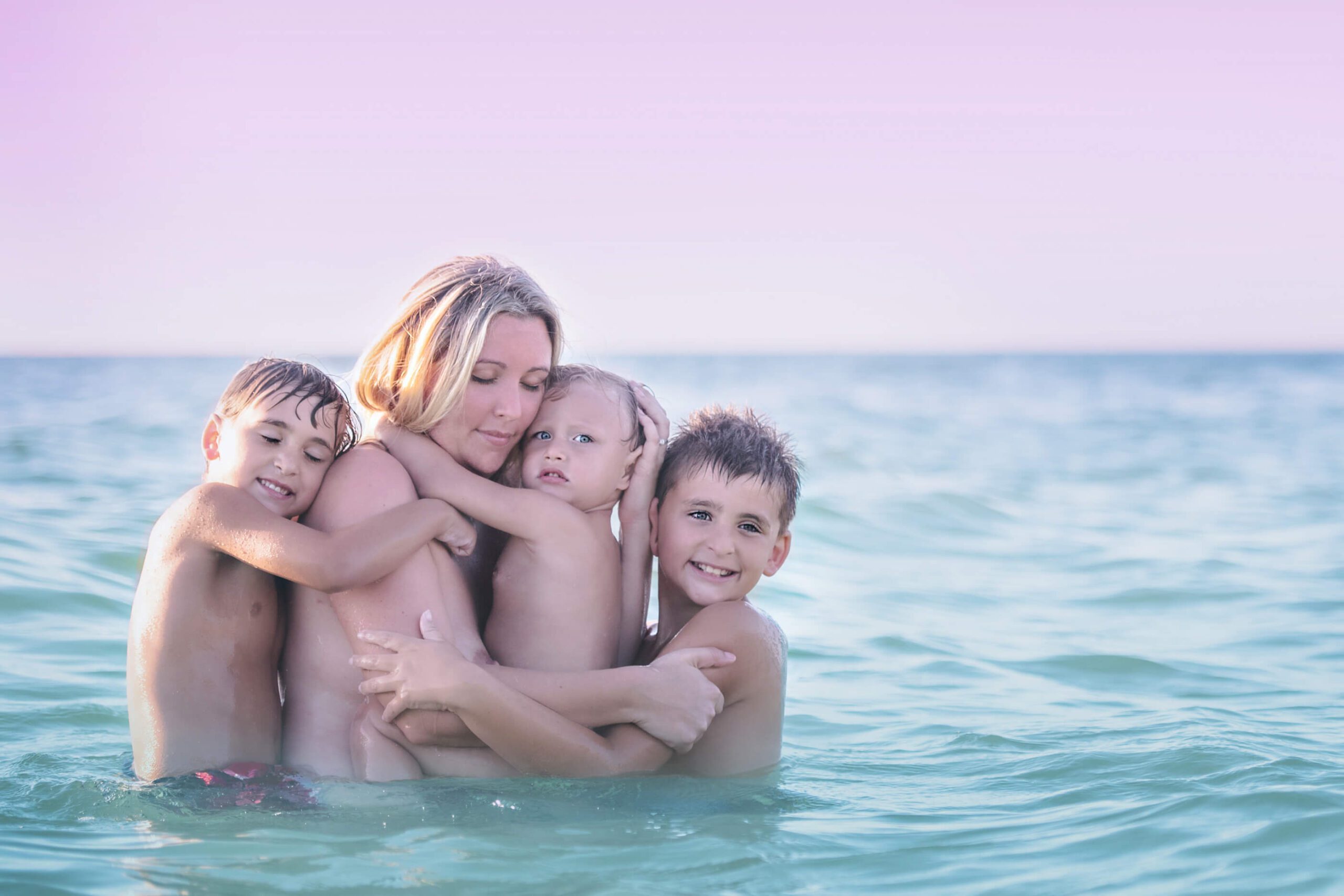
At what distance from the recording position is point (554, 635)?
3.52 meters

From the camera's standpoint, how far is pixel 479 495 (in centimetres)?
345

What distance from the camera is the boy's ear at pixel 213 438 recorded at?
362cm

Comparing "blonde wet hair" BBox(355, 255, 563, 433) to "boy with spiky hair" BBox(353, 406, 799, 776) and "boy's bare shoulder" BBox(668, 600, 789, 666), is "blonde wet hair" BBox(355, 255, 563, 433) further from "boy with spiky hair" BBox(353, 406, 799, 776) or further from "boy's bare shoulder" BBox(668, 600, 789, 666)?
"boy's bare shoulder" BBox(668, 600, 789, 666)

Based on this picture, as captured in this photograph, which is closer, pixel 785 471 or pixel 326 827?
pixel 326 827

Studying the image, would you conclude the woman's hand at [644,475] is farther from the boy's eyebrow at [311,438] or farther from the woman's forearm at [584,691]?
the boy's eyebrow at [311,438]

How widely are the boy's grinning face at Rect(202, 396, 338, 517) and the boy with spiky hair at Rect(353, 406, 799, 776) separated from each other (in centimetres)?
94

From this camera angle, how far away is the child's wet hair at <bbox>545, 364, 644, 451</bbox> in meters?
3.77

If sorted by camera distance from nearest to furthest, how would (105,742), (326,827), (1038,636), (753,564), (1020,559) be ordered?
1. (326,827)
2. (753,564)
3. (105,742)
4. (1038,636)
5. (1020,559)

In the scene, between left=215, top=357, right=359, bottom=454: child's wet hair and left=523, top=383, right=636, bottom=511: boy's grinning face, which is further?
left=523, top=383, right=636, bottom=511: boy's grinning face

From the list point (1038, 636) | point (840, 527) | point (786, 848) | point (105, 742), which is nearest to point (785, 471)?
point (786, 848)

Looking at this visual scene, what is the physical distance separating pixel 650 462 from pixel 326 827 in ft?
4.55

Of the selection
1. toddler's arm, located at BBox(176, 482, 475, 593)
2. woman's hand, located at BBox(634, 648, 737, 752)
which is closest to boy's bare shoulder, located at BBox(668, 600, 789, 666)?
woman's hand, located at BBox(634, 648, 737, 752)

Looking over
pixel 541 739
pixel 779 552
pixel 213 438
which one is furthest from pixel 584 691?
pixel 213 438

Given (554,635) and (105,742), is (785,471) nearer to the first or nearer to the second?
(554,635)
